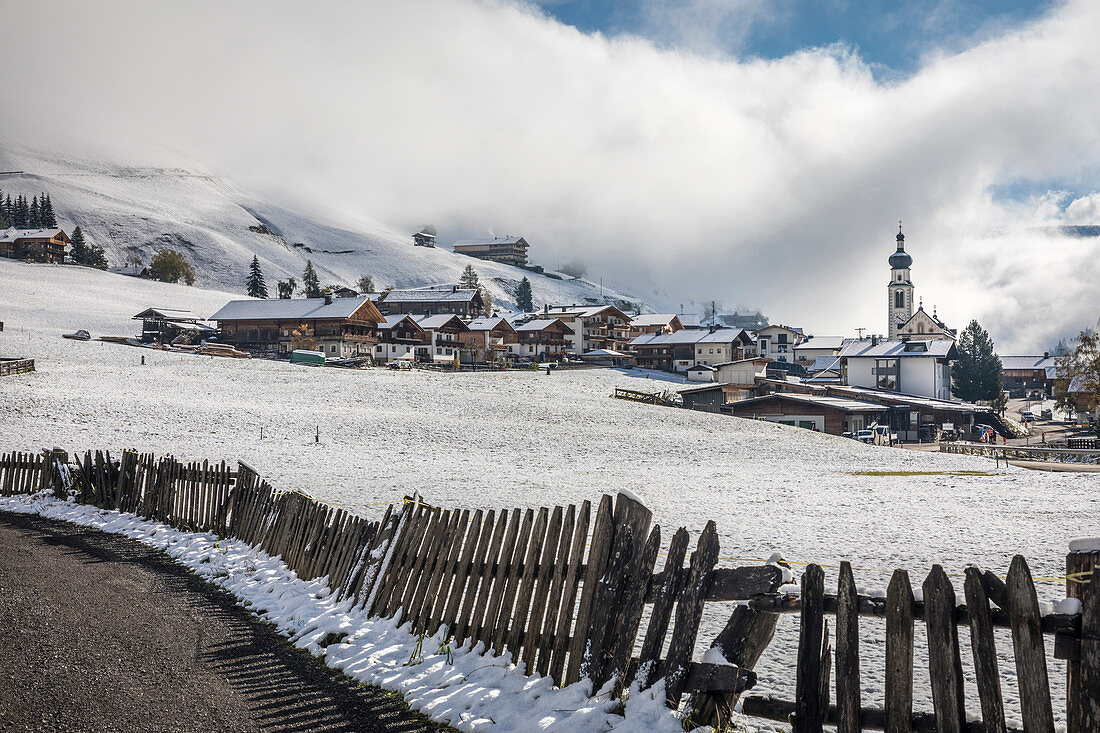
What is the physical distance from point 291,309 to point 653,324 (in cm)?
6507

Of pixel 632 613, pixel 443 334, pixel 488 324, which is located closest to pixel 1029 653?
pixel 632 613

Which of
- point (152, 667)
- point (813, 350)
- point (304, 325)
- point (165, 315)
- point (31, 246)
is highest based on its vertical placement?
point (31, 246)

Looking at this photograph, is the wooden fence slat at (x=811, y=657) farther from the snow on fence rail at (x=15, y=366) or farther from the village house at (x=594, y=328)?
the village house at (x=594, y=328)

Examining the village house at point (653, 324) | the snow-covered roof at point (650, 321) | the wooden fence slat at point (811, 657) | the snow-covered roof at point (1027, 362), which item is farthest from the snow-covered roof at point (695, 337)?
the wooden fence slat at point (811, 657)

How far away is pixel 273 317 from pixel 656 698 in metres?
98.5

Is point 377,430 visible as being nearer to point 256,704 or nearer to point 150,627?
point 150,627

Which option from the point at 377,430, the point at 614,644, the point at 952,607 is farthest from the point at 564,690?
the point at 377,430

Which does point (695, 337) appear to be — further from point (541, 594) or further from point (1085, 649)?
point (1085, 649)

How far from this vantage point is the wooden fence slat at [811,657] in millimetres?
5434

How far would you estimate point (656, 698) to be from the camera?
6.13 m

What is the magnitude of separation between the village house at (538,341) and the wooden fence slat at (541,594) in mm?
107960

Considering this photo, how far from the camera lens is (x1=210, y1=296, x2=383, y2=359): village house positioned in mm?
92938

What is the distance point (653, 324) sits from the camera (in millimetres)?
133125

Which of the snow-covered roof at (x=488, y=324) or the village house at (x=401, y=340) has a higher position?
the snow-covered roof at (x=488, y=324)
